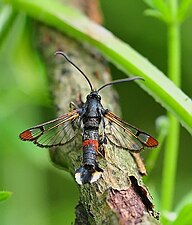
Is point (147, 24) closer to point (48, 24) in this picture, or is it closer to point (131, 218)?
point (48, 24)

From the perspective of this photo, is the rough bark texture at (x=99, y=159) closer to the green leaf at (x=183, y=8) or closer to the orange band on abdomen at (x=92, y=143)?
the orange band on abdomen at (x=92, y=143)

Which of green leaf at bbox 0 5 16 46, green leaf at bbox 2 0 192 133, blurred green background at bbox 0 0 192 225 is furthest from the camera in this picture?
blurred green background at bbox 0 0 192 225

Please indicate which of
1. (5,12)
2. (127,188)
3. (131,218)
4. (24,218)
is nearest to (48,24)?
(5,12)

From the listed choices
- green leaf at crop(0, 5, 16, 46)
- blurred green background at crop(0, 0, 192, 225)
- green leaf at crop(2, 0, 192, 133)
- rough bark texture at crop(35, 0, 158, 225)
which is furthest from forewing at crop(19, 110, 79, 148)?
green leaf at crop(0, 5, 16, 46)

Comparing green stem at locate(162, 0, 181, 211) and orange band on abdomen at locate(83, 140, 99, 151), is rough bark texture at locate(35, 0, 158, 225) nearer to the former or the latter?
orange band on abdomen at locate(83, 140, 99, 151)

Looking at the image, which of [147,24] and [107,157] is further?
[147,24]
